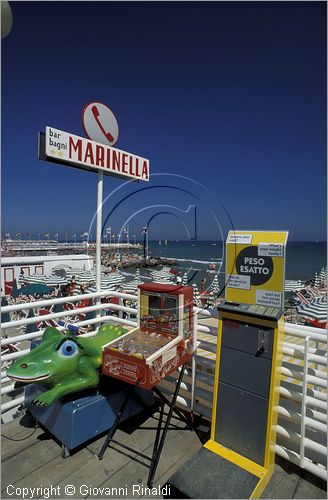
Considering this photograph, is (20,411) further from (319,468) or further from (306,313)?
(306,313)

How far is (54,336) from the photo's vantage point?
2.49 m

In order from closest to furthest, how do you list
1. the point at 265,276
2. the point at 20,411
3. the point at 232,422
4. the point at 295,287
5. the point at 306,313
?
the point at 265,276 < the point at 232,422 < the point at 20,411 < the point at 306,313 < the point at 295,287

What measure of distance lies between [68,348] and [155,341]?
0.71 m

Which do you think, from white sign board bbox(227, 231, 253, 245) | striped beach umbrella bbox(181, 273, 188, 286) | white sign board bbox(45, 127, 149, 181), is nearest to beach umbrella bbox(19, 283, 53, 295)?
white sign board bbox(45, 127, 149, 181)

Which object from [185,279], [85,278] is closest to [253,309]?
[185,279]

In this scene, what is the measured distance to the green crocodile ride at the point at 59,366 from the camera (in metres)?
2.15

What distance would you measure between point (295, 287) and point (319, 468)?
72.1ft

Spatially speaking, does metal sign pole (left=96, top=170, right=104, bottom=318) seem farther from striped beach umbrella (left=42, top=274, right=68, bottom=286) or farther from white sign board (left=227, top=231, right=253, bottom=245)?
striped beach umbrella (left=42, top=274, right=68, bottom=286)

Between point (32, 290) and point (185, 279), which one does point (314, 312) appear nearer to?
point (32, 290)

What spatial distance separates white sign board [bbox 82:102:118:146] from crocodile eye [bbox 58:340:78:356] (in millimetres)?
2563

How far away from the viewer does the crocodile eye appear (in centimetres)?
231

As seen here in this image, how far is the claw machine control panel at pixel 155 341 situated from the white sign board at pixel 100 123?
2.27m

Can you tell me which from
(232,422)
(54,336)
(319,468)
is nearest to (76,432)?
(54,336)

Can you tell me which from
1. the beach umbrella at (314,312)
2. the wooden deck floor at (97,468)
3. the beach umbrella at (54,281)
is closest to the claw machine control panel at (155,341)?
the wooden deck floor at (97,468)
